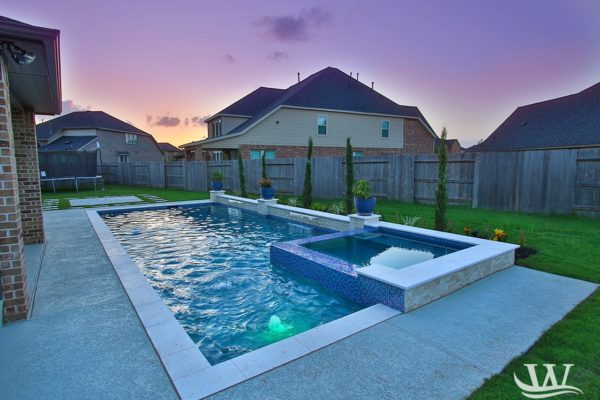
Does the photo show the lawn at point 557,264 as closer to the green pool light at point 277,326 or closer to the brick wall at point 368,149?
the green pool light at point 277,326

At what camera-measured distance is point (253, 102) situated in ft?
85.4

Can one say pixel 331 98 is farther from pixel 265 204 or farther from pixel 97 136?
pixel 97 136

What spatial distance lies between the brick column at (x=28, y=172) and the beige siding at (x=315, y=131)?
14273 mm

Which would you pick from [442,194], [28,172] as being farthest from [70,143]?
[442,194]

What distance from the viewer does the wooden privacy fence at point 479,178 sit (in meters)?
9.25

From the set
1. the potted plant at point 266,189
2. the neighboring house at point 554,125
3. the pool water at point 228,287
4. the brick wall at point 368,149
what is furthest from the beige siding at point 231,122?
the neighboring house at point 554,125

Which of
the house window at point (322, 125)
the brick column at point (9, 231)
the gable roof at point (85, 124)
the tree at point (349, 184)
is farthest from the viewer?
the gable roof at point (85, 124)

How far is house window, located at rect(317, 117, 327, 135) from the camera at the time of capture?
22969 mm

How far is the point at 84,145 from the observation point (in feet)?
105

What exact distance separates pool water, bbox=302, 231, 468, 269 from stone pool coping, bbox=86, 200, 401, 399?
1994mm

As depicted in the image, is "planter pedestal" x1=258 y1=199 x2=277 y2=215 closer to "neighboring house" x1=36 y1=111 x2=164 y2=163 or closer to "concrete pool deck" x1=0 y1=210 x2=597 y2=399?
"concrete pool deck" x1=0 y1=210 x2=597 y2=399

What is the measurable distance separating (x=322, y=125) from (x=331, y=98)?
2.22 metres

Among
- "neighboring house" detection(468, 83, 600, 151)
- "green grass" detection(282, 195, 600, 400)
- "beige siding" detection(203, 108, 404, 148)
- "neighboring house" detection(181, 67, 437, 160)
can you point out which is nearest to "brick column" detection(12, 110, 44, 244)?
"green grass" detection(282, 195, 600, 400)

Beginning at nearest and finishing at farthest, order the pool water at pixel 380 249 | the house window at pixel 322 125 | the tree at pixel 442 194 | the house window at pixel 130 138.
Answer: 1. the pool water at pixel 380 249
2. the tree at pixel 442 194
3. the house window at pixel 322 125
4. the house window at pixel 130 138
